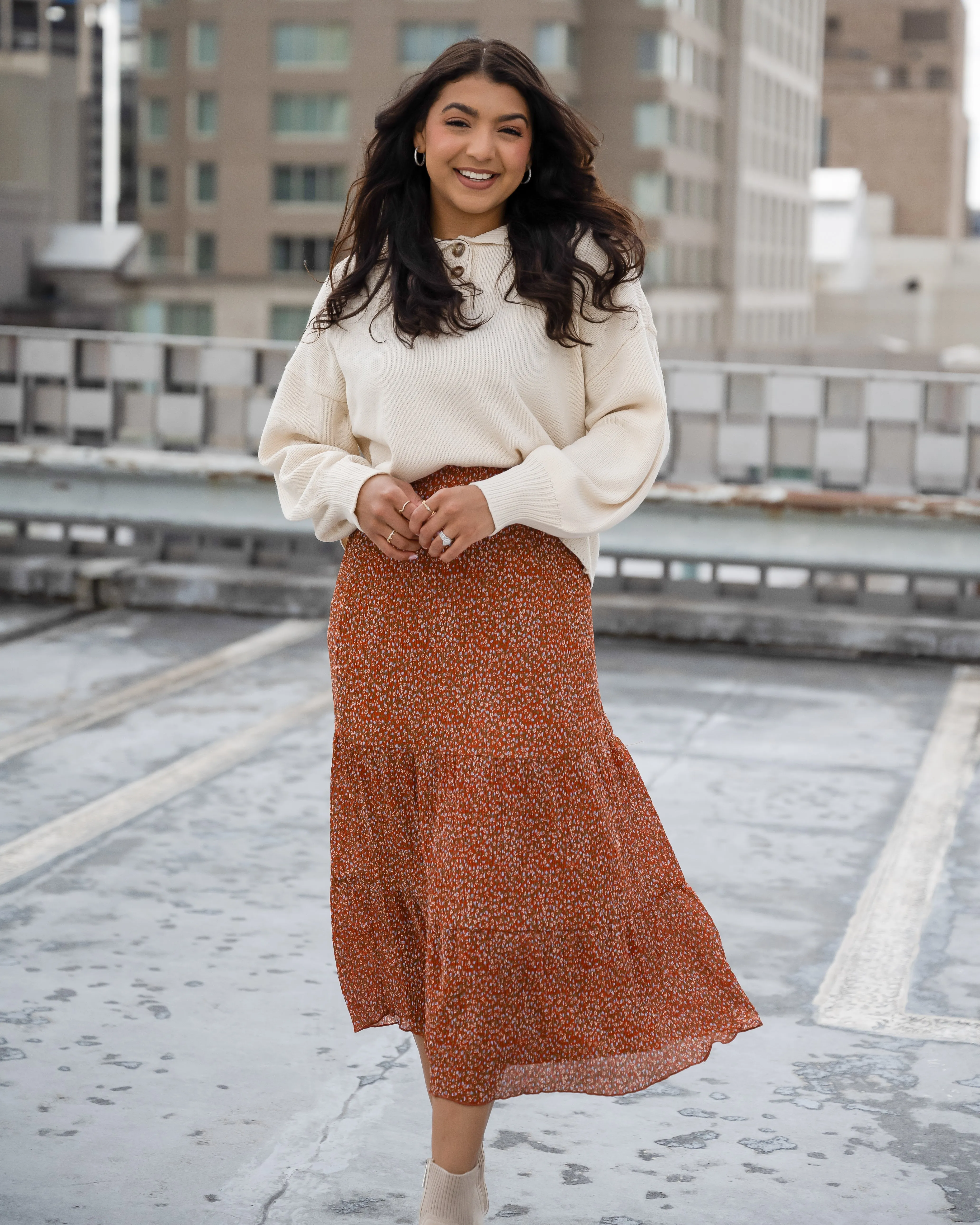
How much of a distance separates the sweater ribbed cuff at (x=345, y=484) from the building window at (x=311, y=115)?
70142mm

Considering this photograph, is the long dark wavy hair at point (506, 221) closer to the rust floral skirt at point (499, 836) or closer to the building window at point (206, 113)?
the rust floral skirt at point (499, 836)

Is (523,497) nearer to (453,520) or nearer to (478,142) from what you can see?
(453,520)

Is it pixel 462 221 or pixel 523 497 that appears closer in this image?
pixel 523 497

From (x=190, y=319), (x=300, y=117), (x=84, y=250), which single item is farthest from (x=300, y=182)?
(x=84, y=250)

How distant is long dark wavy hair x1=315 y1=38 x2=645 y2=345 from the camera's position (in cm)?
270

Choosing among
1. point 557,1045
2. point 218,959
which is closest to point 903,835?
point 218,959

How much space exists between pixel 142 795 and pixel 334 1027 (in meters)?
2.03

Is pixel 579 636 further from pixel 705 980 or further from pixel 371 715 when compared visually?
pixel 705 980

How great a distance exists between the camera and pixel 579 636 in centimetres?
281

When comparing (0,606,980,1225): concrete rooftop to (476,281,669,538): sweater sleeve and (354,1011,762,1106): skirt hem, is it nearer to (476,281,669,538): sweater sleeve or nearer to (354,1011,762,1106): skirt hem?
(354,1011,762,1106): skirt hem

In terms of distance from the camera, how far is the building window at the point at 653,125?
73.9 m

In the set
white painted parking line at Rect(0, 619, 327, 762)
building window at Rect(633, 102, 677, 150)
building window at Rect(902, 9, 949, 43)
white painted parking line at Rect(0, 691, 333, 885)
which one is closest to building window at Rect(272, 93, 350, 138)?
building window at Rect(633, 102, 677, 150)

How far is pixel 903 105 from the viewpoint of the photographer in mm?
107562

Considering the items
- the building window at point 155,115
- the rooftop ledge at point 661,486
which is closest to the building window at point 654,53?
the building window at point 155,115
